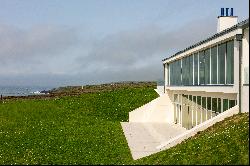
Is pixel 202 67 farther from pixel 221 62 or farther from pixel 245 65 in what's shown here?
pixel 245 65

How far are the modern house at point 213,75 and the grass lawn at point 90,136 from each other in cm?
251

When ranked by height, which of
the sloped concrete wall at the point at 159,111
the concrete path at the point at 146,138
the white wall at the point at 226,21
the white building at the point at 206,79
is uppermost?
the white wall at the point at 226,21

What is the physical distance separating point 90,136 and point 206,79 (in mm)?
9594

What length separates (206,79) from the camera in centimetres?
2809

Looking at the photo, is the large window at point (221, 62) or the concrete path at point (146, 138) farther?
the large window at point (221, 62)

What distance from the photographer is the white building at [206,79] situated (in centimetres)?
2192

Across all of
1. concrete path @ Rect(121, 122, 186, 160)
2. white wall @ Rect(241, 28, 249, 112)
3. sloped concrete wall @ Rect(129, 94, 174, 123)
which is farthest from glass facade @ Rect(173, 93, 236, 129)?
white wall @ Rect(241, 28, 249, 112)

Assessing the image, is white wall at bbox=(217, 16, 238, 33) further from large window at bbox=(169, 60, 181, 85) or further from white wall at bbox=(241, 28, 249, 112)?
white wall at bbox=(241, 28, 249, 112)

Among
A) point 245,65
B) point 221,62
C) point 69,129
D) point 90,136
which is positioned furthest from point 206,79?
point 69,129

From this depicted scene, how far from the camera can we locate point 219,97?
26.5 meters

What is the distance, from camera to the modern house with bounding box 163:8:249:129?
21.9 meters

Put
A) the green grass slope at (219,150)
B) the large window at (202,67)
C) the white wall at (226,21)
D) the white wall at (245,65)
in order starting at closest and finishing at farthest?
the green grass slope at (219,150) → the white wall at (245,65) → the large window at (202,67) → the white wall at (226,21)

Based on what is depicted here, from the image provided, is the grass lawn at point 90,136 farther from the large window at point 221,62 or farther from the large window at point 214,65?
the large window at point 214,65

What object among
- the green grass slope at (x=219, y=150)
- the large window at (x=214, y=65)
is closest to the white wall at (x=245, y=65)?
the green grass slope at (x=219, y=150)
